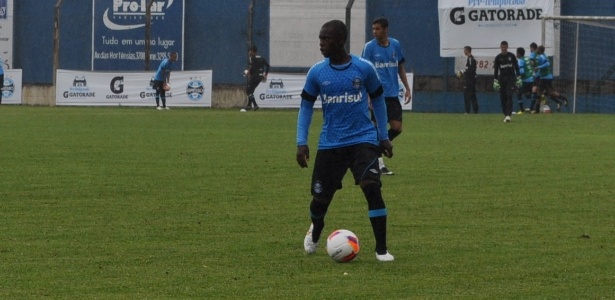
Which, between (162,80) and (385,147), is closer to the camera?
(385,147)

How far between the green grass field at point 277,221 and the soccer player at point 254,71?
1492 centimetres

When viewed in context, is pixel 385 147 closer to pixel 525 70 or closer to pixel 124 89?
pixel 525 70

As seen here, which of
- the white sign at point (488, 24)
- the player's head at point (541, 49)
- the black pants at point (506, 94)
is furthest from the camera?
the white sign at point (488, 24)

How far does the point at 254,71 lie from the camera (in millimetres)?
37906

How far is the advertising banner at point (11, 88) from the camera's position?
135 ft

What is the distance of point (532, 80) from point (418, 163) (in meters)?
20.7

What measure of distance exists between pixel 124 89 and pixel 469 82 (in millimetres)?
10276

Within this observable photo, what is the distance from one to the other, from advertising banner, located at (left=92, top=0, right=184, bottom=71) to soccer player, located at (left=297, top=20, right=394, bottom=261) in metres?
35.4

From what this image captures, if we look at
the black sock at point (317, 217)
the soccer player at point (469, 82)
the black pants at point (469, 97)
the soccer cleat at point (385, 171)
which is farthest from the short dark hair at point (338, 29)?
the black pants at point (469, 97)

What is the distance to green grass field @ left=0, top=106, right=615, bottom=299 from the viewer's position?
8.12m

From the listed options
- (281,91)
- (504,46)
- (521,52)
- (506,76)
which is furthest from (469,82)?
(506,76)

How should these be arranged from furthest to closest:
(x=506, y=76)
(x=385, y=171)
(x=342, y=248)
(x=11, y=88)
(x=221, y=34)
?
(x=221, y=34)
(x=11, y=88)
(x=506, y=76)
(x=385, y=171)
(x=342, y=248)

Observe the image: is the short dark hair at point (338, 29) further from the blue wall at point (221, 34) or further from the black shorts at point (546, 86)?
the blue wall at point (221, 34)

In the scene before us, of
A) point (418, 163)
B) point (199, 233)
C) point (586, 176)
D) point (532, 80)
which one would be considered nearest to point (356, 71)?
point (199, 233)
